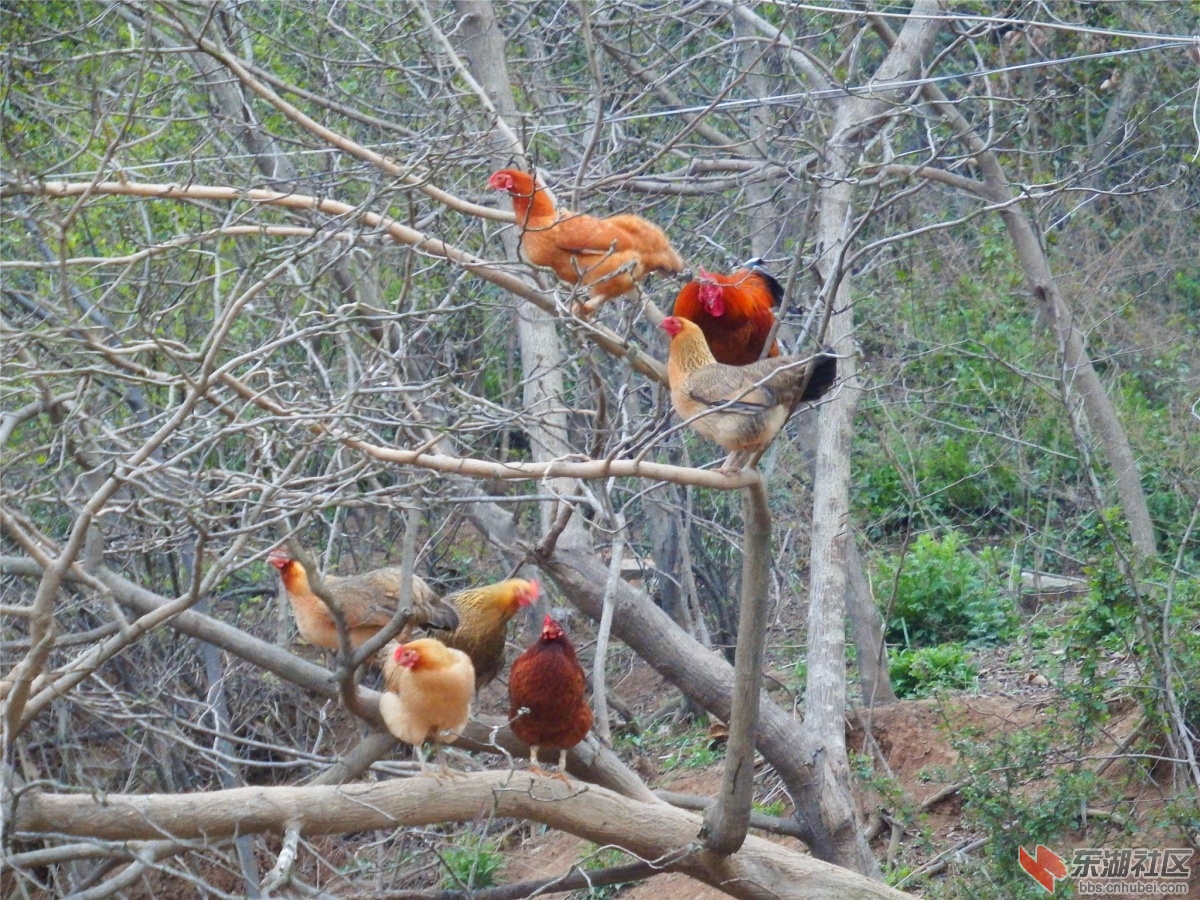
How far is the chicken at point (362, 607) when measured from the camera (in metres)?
5.39

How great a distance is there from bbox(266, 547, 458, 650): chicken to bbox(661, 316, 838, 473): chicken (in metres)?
1.64

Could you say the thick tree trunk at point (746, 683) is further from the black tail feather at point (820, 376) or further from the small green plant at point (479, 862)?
the small green plant at point (479, 862)

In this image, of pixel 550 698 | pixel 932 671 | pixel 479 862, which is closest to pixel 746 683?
pixel 550 698

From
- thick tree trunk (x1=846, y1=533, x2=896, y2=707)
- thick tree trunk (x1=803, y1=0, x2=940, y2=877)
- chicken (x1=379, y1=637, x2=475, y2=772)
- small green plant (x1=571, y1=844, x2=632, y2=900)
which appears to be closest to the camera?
A: chicken (x1=379, y1=637, x2=475, y2=772)

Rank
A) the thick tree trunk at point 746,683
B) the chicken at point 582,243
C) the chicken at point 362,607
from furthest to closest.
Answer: the chicken at point 362,607
the chicken at point 582,243
the thick tree trunk at point 746,683

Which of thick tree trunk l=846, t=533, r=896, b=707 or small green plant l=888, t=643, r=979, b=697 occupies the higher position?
thick tree trunk l=846, t=533, r=896, b=707

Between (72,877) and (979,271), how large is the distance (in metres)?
8.43

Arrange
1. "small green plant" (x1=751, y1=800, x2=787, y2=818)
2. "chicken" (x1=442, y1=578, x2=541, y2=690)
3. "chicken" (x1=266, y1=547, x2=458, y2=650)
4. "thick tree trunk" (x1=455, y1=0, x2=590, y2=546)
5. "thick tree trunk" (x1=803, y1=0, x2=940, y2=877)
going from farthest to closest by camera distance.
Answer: "small green plant" (x1=751, y1=800, x2=787, y2=818) < "thick tree trunk" (x1=455, y1=0, x2=590, y2=546) < "thick tree trunk" (x1=803, y1=0, x2=940, y2=877) < "chicken" (x1=442, y1=578, x2=541, y2=690) < "chicken" (x1=266, y1=547, x2=458, y2=650)

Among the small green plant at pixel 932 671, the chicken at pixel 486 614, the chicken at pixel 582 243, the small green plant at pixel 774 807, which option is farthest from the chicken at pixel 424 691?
the small green plant at pixel 932 671

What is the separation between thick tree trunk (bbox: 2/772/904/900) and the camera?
403 cm

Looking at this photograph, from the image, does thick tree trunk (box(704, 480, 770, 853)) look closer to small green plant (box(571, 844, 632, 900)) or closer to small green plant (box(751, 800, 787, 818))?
small green plant (box(571, 844, 632, 900))

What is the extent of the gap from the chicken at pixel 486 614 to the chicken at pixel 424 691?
33.0 inches

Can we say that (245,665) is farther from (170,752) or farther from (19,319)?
(19,319)

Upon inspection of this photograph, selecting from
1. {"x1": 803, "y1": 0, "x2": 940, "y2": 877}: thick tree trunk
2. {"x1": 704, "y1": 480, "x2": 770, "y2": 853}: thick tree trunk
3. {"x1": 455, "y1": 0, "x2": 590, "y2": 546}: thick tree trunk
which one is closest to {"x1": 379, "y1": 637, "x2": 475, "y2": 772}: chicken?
{"x1": 704, "y1": 480, "x2": 770, "y2": 853}: thick tree trunk
